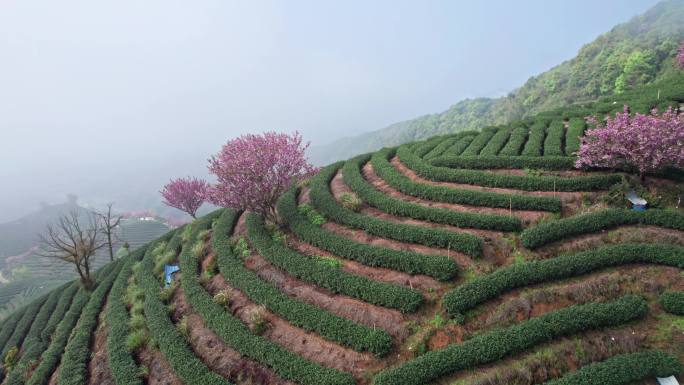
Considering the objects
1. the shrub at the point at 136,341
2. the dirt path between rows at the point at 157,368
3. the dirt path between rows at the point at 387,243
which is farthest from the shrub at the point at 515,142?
the shrub at the point at 136,341

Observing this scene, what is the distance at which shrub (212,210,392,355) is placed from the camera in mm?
11031

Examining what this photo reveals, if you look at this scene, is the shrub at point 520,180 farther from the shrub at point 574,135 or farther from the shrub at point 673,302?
the shrub at point 673,302

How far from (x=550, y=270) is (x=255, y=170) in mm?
13276

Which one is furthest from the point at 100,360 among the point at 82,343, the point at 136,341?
the point at 82,343

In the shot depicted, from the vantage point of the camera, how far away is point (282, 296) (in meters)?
13.7

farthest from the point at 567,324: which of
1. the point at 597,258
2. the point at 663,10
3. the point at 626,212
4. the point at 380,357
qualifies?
the point at 663,10

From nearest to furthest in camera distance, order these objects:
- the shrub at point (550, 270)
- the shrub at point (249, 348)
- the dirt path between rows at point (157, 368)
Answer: the shrub at point (249, 348), the shrub at point (550, 270), the dirt path between rows at point (157, 368)

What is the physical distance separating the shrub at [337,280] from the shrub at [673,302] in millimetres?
7361

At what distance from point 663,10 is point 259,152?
160 metres

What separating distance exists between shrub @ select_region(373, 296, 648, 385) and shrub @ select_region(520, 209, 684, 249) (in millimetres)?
3333

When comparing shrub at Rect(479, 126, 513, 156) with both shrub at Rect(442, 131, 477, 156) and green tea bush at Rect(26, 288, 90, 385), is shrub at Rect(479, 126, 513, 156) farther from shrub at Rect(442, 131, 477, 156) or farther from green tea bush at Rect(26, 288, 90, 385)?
green tea bush at Rect(26, 288, 90, 385)

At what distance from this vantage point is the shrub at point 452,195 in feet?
50.0

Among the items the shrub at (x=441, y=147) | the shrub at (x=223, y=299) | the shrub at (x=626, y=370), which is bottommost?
the shrub at (x=626, y=370)

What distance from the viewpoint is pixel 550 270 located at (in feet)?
38.6
